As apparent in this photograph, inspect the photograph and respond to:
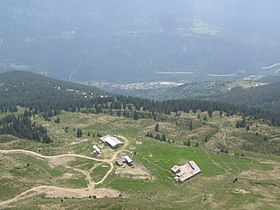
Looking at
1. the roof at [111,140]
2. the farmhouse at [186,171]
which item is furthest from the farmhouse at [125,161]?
the roof at [111,140]

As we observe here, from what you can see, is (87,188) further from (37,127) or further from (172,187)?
(37,127)

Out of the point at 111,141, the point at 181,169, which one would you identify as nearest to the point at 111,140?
the point at 111,141

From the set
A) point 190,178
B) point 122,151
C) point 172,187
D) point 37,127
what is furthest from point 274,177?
point 37,127

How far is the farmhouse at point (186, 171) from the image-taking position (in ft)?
446

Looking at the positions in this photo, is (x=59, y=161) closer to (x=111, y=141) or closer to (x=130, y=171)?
(x=111, y=141)

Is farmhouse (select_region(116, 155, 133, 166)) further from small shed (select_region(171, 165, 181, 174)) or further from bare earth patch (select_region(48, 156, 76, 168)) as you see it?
bare earth patch (select_region(48, 156, 76, 168))

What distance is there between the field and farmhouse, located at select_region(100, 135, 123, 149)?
2029 millimetres

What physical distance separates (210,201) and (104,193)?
32015mm

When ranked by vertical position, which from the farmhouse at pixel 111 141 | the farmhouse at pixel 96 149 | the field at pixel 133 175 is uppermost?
the farmhouse at pixel 111 141

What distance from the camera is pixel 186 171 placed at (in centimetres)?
14088

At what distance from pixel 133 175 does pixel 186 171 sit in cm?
1993

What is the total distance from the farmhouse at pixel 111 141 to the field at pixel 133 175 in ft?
6.66

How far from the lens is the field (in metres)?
111

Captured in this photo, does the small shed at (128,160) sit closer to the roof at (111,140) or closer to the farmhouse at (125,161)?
the farmhouse at (125,161)
